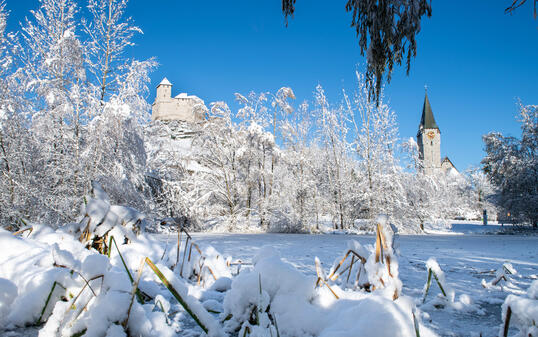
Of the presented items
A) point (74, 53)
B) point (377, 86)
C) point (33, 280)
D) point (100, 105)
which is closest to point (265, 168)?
point (100, 105)

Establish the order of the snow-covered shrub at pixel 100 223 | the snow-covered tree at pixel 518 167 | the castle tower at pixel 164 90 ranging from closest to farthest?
the snow-covered shrub at pixel 100 223 → the snow-covered tree at pixel 518 167 → the castle tower at pixel 164 90

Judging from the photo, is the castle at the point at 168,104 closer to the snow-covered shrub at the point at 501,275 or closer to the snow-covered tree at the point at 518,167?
the snow-covered tree at the point at 518,167

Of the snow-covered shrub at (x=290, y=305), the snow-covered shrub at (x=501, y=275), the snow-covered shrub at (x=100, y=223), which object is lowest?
the snow-covered shrub at (x=501, y=275)

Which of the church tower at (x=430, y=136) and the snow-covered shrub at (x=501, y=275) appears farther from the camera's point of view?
the church tower at (x=430, y=136)

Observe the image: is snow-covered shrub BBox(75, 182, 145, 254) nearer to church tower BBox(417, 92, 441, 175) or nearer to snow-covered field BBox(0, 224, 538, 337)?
snow-covered field BBox(0, 224, 538, 337)

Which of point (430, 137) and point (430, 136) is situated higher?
point (430, 136)

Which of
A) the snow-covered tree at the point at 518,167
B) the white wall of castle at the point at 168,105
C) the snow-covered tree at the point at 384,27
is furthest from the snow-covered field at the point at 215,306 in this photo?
the white wall of castle at the point at 168,105

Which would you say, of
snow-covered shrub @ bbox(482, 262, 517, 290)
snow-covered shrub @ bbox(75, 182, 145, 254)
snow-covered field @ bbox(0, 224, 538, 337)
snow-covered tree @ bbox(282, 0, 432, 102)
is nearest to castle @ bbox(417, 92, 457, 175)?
snow-covered tree @ bbox(282, 0, 432, 102)

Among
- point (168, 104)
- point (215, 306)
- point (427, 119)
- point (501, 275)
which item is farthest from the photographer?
point (427, 119)

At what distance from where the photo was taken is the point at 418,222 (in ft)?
42.2

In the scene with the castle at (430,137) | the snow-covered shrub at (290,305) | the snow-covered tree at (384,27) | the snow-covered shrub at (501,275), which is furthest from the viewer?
the castle at (430,137)

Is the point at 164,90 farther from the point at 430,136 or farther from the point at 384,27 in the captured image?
the point at 384,27

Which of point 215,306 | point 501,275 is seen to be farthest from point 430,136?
point 215,306

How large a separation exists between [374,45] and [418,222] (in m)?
11.7
